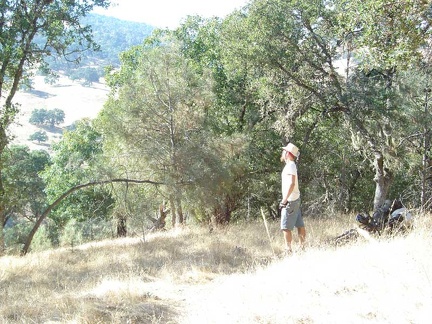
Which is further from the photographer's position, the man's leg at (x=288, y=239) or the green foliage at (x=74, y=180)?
the green foliage at (x=74, y=180)

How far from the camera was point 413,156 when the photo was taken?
1566cm

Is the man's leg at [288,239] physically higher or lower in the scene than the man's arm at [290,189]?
lower

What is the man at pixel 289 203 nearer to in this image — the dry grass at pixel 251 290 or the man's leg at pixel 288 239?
the man's leg at pixel 288 239

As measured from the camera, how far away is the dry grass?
145 inches

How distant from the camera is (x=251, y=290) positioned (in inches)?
189

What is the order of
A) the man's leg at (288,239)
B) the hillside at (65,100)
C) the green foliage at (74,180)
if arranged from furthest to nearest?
the hillside at (65,100) < the green foliage at (74,180) < the man's leg at (288,239)

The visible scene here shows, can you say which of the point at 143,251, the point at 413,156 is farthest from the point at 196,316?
the point at 413,156

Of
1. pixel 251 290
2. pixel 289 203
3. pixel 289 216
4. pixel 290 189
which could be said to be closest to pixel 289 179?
pixel 290 189

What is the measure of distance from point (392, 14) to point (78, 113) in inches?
5212

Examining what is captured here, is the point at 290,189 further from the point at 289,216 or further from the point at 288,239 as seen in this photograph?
the point at 288,239

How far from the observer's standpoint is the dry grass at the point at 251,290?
3.67 m

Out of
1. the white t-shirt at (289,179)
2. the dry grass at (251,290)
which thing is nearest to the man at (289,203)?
the white t-shirt at (289,179)

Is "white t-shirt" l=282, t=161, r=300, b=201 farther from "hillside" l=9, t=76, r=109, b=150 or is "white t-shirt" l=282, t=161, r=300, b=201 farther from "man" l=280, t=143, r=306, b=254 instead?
"hillside" l=9, t=76, r=109, b=150

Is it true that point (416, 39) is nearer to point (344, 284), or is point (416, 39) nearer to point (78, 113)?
point (344, 284)
